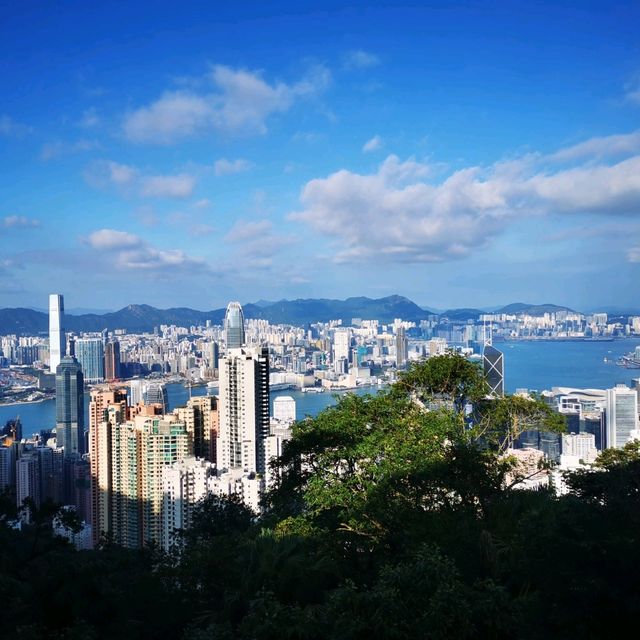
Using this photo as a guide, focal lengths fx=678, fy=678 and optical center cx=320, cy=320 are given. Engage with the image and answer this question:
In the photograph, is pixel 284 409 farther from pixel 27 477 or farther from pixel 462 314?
pixel 462 314

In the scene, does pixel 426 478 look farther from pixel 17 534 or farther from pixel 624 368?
pixel 624 368

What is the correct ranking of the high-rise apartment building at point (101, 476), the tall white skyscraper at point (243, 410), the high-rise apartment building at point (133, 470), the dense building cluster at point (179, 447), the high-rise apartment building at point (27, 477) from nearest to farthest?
the dense building cluster at point (179, 447) → the high-rise apartment building at point (133, 470) → the high-rise apartment building at point (101, 476) → the tall white skyscraper at point (243, 410) → the high-rise apartment building at point (27, 477)

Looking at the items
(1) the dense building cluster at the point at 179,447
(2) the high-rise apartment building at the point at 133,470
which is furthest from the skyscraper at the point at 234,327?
(2) the high-rise apartment building at the point at 133,470

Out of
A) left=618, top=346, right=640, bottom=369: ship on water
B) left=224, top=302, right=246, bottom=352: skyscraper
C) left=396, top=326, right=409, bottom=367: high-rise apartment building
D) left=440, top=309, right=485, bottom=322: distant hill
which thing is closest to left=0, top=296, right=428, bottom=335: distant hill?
left=440, top=309, right=485, bottom=322: distant hill

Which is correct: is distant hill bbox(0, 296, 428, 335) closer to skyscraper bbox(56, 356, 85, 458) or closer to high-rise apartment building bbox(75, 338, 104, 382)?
high-rise apartment building bbox(75, 338, 104, 382)

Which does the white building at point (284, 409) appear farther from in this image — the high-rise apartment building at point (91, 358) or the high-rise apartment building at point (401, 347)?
the high-rise apartment building at point (91, 358)

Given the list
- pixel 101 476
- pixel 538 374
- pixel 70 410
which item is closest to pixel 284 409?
pixel 70 410
